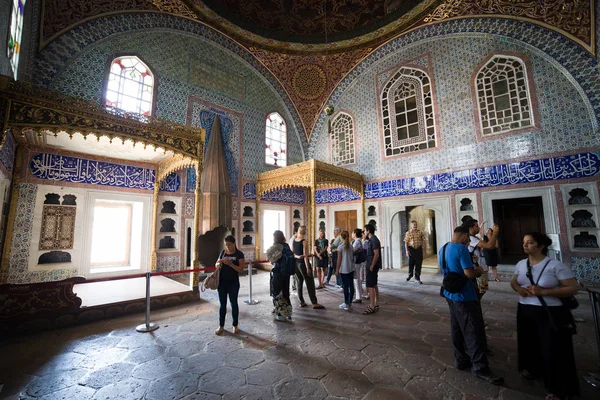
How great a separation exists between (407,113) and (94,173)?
10595mm

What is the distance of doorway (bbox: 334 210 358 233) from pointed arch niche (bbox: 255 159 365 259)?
1.74 feet

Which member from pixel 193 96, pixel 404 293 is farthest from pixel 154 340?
pixel 193 96

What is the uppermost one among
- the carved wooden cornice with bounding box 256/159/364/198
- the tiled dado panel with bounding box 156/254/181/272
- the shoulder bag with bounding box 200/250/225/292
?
the carved wooden cornice with bounding box 256/159/364/198

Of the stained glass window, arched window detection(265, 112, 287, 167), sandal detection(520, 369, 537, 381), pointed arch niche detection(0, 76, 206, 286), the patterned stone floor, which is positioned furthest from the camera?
arched window detection(265, 112, 287, 167)

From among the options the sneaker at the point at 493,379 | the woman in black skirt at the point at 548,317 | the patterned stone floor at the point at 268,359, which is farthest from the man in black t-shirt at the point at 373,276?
the woman in black skirt at the point at 548,317

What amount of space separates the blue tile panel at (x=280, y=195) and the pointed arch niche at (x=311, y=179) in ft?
0.98

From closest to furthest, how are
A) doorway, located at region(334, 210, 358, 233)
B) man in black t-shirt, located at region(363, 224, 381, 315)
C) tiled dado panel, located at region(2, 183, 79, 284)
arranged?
man in black t-shirt, located at region(363, 224, 381, 315)
tiled dado panel, located at region(2, 183, 79, 284)
doorway, located at region(334, 210, 358, 233)

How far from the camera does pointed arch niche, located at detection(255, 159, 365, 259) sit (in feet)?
28.5

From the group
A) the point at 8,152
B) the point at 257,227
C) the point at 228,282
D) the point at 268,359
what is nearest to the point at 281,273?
the point at 228,282

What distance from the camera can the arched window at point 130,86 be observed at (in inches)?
298

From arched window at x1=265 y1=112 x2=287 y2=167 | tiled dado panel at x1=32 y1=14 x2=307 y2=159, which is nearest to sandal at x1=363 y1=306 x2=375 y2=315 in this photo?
arched window at x1=265 y1=112 x2=287 y2=167

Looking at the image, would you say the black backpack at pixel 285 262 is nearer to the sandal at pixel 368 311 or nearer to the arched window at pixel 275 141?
the sandal at pixel 368 311

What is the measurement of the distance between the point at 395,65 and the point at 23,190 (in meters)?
12.3

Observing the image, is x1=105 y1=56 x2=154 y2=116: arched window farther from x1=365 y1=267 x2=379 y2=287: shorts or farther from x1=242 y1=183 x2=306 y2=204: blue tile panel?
x1=365 y1=267 x2=379 y2=287: shorts
